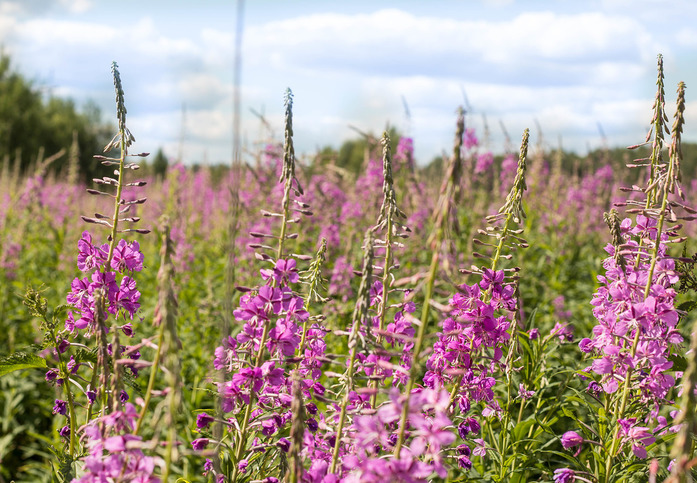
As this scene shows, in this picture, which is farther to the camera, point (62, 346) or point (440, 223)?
point (62, 346)

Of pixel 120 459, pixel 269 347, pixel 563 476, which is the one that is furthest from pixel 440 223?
pixel 563 476

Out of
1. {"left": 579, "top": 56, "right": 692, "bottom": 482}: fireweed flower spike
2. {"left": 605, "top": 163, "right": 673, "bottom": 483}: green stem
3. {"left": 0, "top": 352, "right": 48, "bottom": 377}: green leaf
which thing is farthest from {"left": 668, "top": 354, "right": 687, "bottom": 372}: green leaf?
{"left": 0, "top": 352, "right": 48, "bottom": 377}: green leaf

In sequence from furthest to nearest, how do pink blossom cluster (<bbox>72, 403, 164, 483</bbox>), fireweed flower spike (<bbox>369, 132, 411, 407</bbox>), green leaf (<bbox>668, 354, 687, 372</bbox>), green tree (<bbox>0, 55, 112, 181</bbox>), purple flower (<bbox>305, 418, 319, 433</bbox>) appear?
green tree (<bbox>0, 55, 112, 181</bbox>)
green leaf (<bbox>668, 354, 687, 372</bbox>)
purple flower (<bbox>305, 418, 319, 433</bbox>)
fireweed flower spike (<bbox>369, 132, 411, 407</bbox>)
pink blossom cluster (<bbox>72, 403, 164, 483</bbox>)

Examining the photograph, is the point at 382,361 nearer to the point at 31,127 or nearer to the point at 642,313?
the point at 642,313

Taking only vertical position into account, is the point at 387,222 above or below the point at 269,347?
above

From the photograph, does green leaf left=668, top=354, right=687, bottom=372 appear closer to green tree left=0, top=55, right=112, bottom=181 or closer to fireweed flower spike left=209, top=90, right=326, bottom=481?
fireweed flower spike left=209, top=90, right=326, bottom=481

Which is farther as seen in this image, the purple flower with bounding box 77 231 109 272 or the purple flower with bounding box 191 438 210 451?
the purple flower with bounding box 77 231 109 272

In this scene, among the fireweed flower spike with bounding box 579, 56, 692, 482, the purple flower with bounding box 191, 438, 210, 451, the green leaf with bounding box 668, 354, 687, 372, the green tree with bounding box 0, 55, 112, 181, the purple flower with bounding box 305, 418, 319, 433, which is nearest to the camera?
the purple flower with bounding box 191, 438, 210, 451

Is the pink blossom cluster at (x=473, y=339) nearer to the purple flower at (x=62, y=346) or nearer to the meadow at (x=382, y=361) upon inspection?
the meadow at (x=382, y=361)

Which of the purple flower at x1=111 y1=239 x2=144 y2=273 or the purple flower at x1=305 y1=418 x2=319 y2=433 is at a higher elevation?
the purple flower at x1=111 y1=239 x2=144 y2=273

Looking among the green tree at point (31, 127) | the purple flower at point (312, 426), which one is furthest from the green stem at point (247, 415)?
the green tree at point (31, 127)

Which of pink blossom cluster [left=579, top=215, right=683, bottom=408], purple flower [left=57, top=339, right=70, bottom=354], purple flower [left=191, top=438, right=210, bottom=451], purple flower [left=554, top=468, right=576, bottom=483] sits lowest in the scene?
purple flower [left=554, top=468, right=576, bottom=483]

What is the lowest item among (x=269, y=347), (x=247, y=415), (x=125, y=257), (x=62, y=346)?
(x=247, y=415)

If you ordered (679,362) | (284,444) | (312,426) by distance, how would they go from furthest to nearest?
(679,362) < (312,426) < (284,444)
